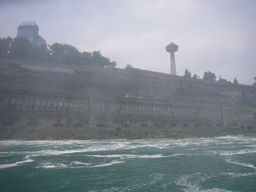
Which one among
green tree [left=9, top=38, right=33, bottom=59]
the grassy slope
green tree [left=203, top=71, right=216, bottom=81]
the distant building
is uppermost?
the distant building

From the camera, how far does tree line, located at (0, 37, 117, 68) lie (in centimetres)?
4841

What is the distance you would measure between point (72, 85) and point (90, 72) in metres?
5.15

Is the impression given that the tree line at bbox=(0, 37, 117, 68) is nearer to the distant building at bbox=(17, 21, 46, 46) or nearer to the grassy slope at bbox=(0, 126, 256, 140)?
the grassy slope at bbox=(0, 126, 256, 140)

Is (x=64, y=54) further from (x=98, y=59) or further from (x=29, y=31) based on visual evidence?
(x=29, y=31)

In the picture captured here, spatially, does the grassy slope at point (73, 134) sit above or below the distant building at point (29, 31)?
below

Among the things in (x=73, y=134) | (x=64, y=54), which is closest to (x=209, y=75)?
(x=64, y=54)

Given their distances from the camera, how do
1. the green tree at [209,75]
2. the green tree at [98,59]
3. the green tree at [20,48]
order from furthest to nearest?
1. the green tree at [209,75]
2. the green tree at [98,59]
3. the green tree at [20,48]

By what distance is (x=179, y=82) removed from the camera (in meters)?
53.6

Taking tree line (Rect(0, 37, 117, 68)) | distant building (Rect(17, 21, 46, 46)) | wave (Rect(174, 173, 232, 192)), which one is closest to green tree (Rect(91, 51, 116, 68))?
tree line (Rect(0, 37, 117, 68))

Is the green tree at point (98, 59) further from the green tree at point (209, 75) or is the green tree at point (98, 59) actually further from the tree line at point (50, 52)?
the green tree at point (209, 75)

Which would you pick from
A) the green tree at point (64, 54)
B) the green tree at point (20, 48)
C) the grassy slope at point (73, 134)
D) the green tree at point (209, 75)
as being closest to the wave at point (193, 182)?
the grassy slope at point (73, 134)

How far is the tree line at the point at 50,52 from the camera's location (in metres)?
48.4

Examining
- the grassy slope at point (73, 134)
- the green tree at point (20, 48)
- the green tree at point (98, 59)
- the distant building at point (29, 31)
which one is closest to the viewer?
the grassy slope at point (73, 134)

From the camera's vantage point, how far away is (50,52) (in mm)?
54656
